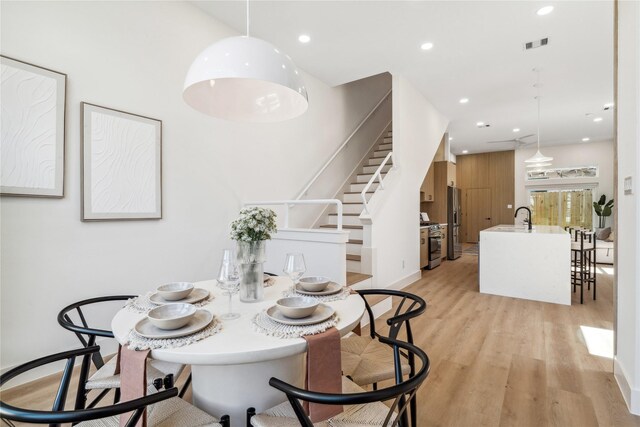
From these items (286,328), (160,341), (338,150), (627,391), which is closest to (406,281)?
(338,150)

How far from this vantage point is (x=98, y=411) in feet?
2.80

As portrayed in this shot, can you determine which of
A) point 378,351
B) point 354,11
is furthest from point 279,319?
point 354,11

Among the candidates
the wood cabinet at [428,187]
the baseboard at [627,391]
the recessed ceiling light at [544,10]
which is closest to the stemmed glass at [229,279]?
the baseboard at [627,391]

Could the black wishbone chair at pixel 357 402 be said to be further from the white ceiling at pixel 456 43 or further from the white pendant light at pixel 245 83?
the white ceiling at pixel 456 43

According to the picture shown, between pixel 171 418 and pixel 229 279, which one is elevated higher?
pixel 229 279

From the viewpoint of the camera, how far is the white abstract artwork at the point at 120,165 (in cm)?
237

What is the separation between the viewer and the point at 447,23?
3340mm

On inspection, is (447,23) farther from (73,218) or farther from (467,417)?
(73,218)

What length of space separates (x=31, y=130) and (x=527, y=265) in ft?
17.4

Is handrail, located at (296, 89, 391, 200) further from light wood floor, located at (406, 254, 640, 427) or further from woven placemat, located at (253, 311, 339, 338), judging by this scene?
woven placemat, located at (253, 311, 339, 338)

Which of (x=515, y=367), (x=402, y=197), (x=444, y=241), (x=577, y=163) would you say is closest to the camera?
(x=515, y=367)

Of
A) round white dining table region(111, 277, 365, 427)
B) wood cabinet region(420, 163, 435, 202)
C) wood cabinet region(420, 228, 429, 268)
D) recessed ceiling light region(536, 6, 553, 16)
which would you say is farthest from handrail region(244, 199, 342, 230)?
wood cabinet region(420, 163, 435, 202)

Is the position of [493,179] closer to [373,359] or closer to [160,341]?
[373,359]

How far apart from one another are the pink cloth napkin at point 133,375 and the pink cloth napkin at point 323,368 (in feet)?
1.74
